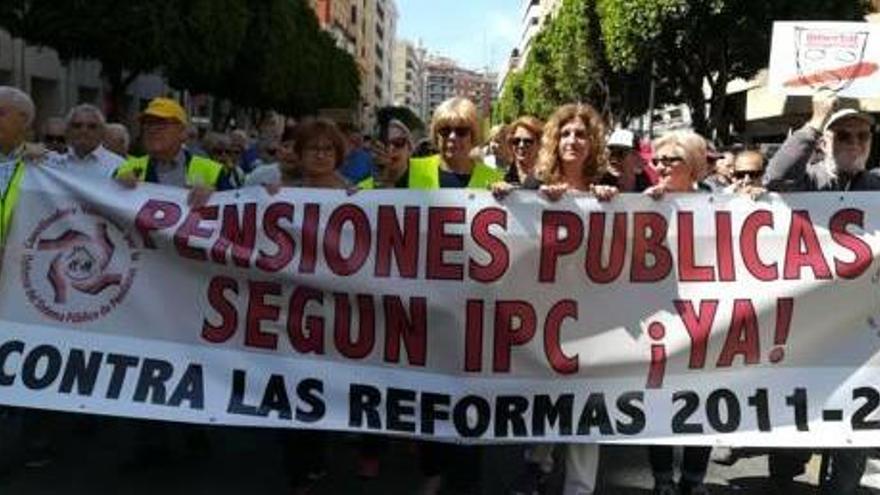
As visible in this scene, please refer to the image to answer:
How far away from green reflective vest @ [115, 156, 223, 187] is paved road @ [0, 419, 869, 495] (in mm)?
1267

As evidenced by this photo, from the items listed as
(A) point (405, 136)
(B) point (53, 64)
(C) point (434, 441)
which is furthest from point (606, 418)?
(B) point (53, 64)

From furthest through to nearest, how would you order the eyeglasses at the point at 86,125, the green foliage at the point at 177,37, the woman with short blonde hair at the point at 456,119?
the green foliage at the point at 177,37 → the eyeglasses at the point at 86,125 → the woman with short blonde hair at the point at 456,119

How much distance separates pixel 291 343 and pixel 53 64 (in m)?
29.5

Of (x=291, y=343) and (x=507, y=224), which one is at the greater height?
(x=507, y=224)

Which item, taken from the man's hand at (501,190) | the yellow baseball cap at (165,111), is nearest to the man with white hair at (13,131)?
the yellow baseball cap at (165,111)

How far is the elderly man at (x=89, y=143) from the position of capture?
6227 mm

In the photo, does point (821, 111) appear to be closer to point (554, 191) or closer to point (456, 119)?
point (554, 191)

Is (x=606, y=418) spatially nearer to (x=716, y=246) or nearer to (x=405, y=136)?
(x=716, y=246)

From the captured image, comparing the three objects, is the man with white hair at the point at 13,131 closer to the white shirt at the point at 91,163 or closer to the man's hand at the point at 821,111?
the white shirt at the point at 91,163

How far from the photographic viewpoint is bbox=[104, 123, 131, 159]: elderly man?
770cm

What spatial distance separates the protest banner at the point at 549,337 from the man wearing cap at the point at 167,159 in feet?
3.75

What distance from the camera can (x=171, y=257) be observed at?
5.39 metres

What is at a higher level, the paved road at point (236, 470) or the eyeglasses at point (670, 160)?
the eyeglasses at point (670, 160)

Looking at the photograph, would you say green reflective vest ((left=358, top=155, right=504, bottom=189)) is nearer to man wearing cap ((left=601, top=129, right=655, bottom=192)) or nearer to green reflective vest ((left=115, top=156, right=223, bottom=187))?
man wearing cap ((left=601, top=129, right=655, bottom=192))
